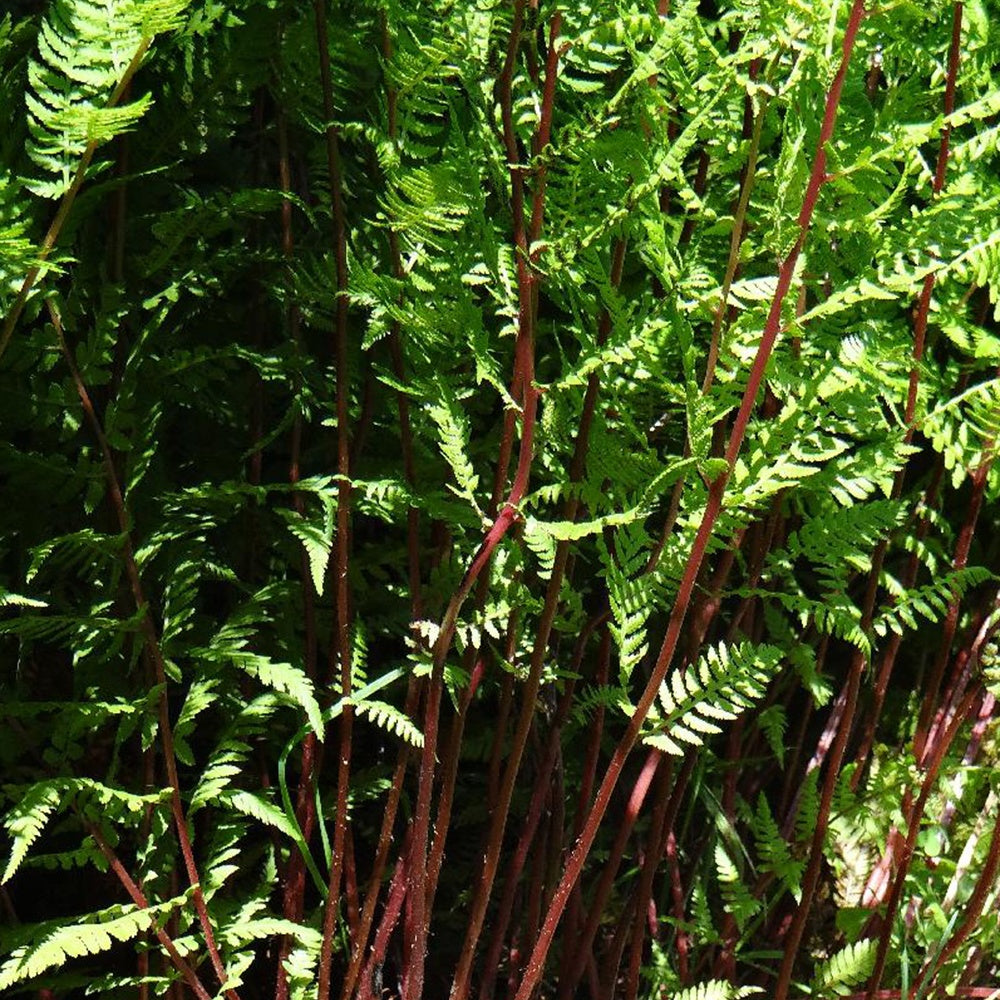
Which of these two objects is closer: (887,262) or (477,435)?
(887,262)

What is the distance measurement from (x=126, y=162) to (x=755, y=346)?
66 centimetres

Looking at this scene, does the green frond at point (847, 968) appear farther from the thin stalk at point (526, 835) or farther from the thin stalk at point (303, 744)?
the thin stalk at point (303, 744)

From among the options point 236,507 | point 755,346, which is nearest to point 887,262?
point 755,346

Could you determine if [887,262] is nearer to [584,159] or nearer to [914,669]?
[584,159]

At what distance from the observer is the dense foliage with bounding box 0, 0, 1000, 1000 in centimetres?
105

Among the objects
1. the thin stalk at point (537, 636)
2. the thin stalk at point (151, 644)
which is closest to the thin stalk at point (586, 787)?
the thin stalk at point (537, 636)

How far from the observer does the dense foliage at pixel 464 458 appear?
3.46 ft

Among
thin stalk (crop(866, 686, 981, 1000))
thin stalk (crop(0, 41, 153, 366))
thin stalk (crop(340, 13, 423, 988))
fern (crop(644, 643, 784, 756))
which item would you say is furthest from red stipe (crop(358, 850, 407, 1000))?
thin stalk (crop(0, 41, 153, 366))

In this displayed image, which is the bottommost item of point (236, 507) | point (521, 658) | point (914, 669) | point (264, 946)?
point (264, 946)

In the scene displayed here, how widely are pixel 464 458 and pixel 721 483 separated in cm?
23

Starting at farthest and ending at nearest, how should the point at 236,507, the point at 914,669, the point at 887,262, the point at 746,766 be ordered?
1. the point at 914,669
2. the point at 746,766
3. the point at 236,507
4. the point at 887,262

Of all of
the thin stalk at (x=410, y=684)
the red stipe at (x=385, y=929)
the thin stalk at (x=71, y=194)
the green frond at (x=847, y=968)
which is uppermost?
the thin stalk at (x=71, y=194)

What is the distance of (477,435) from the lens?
1500mm

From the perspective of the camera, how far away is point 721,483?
3.32 feet
